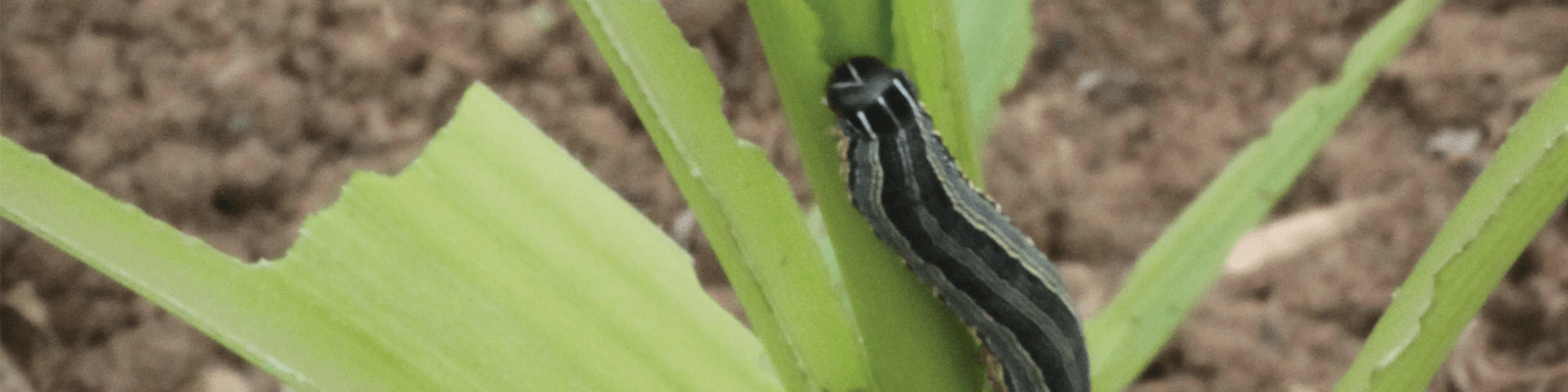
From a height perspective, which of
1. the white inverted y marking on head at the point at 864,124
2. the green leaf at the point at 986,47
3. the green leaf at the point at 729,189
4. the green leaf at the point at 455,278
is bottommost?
the green leaf at the point at 455,278

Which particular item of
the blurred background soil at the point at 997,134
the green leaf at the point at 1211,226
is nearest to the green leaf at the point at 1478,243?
the green leaf at the point at 1211,226

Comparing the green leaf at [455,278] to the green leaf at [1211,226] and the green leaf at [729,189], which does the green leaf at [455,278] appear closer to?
the green leaf at [729,189]

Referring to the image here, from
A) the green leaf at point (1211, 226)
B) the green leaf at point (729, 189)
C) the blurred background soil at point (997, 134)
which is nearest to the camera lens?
the green leaf at point (729, 189)

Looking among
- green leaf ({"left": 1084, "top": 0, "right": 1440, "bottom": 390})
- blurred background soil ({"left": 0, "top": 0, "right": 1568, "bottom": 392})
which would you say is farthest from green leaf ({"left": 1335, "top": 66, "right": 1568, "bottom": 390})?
blurred background soil ({"left": 0, "top": 0, "right": 1568, "bottom": 392})

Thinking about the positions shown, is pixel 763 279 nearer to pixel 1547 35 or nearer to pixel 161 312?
pixel 161 312

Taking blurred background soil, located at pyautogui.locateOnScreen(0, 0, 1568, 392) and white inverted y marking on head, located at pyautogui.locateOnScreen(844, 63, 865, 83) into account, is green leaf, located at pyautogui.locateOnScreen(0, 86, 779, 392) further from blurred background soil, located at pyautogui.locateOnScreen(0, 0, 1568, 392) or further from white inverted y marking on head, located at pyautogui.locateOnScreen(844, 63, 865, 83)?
blurred background soil, located at pyautogui.locateOnScreen(0, 0, 1568, 392)

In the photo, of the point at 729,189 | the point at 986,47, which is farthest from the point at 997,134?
the point at 729,189

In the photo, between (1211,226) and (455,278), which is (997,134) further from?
(455,278)
